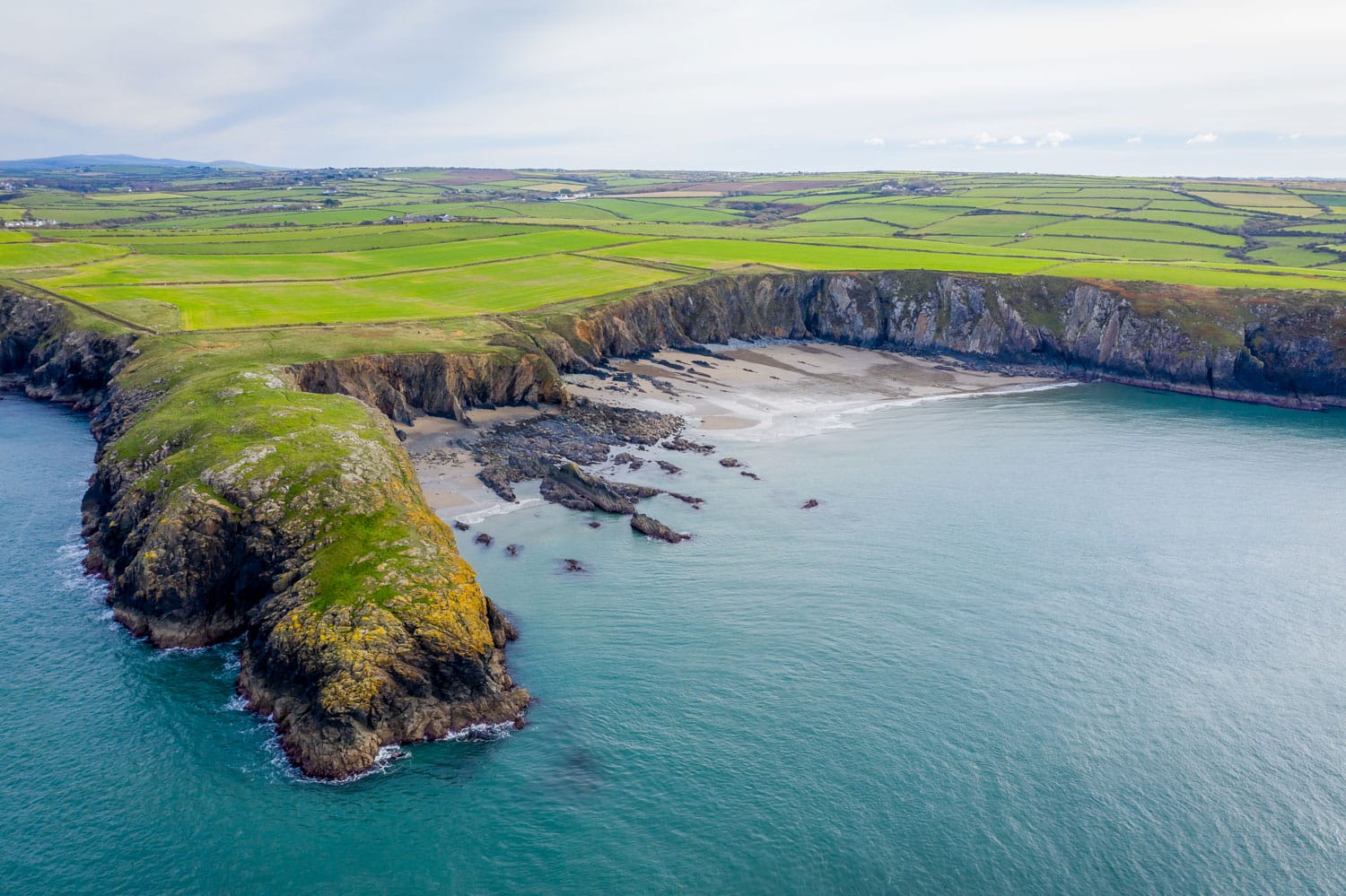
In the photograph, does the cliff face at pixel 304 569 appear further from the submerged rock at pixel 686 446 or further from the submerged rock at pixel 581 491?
the submerged rock at pixel 686 446

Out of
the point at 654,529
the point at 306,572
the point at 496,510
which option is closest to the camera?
the point at 306,572

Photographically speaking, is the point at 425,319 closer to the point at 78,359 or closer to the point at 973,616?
the point at 78,359

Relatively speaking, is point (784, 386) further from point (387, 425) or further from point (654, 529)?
point (387, 425)

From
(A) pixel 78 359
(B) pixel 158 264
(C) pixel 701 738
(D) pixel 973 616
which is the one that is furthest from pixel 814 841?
(B) pixel 158 264

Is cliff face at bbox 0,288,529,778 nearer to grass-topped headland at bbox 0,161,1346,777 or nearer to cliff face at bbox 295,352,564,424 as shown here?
grass-topped headland at bbox 0,161,1346,777

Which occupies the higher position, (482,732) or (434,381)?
(434,381)

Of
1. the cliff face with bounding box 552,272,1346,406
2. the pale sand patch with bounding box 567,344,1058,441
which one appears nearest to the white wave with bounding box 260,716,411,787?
the pale sand patch with bounding box 567,344,1058,441

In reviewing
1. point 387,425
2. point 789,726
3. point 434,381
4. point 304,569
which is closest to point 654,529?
point 387,425
